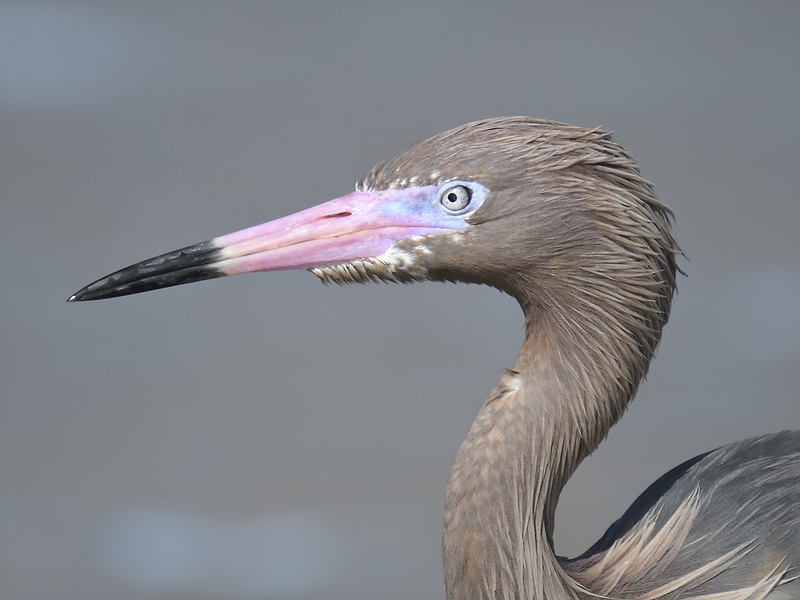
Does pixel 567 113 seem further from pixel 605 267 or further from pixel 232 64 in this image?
pixel 605 267

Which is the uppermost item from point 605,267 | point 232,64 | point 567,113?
point 232,64

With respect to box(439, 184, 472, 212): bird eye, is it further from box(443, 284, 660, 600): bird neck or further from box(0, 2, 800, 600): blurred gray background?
box(0, 2, 800, 600): blurred gray background

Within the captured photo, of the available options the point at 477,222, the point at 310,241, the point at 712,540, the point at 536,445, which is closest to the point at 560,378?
the point at 536,445

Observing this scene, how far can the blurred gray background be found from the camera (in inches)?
207

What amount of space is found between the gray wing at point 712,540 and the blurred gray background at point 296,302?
235 centimetres

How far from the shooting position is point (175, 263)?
2576mm

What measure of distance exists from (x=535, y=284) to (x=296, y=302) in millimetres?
4144

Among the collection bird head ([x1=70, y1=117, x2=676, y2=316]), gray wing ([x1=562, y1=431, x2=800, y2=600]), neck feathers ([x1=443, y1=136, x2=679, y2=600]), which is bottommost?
gray wing ([x1=562, y1=431, x2=800, y2=600])

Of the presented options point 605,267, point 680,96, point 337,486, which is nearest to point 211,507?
point 337,486

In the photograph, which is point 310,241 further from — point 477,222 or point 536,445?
point 536,445

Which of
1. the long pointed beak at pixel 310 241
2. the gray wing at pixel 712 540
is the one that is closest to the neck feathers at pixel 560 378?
the gray wing at pixel 712 540

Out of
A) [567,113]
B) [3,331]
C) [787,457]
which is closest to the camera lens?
[787,457]

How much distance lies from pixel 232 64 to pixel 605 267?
19.5ft

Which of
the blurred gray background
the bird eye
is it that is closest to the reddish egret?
the bird eye
